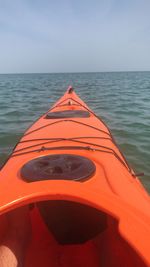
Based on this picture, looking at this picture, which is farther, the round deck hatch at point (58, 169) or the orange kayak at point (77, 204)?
the round deck hatch at point (58, 169)

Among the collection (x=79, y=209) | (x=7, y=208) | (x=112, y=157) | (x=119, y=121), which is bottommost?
(x=119, y=121)

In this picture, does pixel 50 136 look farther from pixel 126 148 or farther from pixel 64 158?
pixel 126 148

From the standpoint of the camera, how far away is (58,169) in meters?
2.09

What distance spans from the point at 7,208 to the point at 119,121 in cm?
700

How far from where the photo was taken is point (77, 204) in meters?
2.14

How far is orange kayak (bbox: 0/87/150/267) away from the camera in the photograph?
152cm

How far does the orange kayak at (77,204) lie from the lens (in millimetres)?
1521

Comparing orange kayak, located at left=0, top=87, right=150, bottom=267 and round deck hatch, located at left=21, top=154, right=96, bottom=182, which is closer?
orange kayak, located at left=0, top=87, right=150, bottom=267

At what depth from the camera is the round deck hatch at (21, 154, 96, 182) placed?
1.94 meters

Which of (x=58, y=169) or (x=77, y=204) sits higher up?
(x=58, y=169)

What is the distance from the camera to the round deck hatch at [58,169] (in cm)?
194

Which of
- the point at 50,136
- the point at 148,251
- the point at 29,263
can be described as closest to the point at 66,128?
the point at 50,136

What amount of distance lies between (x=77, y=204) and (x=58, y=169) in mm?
319

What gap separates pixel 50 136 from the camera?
326 cm
